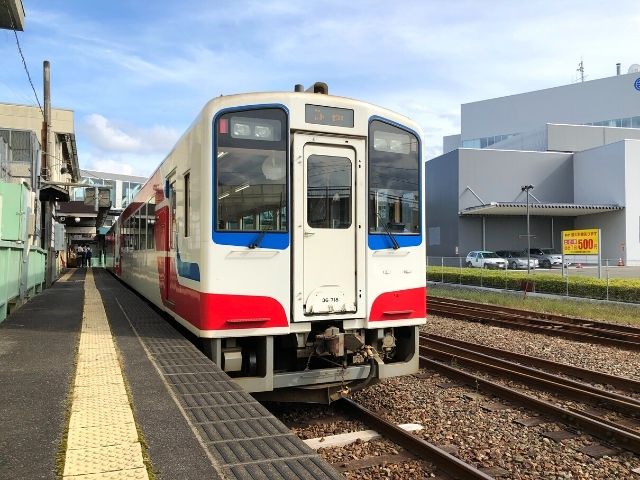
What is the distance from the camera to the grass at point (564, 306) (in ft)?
50.8

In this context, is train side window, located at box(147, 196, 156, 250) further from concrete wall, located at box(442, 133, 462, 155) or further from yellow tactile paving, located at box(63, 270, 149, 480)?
concrete wall, located at box(442, 133, 462, 155)

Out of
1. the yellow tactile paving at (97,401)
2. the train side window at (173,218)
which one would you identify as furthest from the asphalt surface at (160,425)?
the train side window at (173,218)

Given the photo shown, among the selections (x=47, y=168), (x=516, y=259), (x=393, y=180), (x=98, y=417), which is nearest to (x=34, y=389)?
(x=98, y=417)

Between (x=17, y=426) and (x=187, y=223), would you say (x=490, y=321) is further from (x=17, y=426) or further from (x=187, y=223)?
(x=17, y=426)

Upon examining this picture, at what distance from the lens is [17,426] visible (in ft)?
11.5

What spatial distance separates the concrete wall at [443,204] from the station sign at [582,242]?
21.6 meters

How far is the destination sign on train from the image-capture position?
18.8 feet

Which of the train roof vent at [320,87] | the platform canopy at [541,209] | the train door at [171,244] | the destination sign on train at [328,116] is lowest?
the train door at [171,244]

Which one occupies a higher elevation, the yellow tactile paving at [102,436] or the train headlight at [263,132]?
the train headlight at [263,132]

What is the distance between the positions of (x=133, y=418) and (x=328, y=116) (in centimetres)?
355

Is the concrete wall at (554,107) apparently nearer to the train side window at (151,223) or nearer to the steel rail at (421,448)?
the train side window at (151,223)

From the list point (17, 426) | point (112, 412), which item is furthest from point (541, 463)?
point (17, 426)

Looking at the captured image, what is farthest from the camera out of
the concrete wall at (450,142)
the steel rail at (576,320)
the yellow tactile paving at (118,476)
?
the concrete wall at (450,142)

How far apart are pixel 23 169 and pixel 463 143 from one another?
6120 cm
